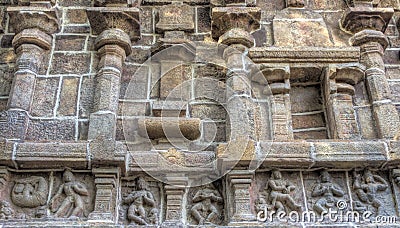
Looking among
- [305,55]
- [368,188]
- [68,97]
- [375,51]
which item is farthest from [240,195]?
[375,51]

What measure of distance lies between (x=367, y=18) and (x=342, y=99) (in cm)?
105

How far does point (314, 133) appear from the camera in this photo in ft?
18.4

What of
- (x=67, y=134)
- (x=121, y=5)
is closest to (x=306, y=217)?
(x=67, y=134)

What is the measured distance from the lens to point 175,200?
4938 millimetres

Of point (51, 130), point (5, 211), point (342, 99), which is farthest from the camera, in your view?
point (342, 99)

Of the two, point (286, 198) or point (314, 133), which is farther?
point (314, 133)

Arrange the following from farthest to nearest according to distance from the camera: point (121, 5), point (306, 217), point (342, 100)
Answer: point (121, 5)
point (342, 100)
point (306, 217)

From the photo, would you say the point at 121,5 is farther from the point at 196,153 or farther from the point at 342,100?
the point at 342,100

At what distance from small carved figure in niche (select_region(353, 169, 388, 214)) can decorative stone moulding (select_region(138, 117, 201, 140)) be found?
1.51 metres

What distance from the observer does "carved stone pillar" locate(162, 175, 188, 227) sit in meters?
4.81

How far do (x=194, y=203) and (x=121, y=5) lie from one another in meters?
2.38

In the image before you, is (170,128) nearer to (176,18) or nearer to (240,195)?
(240,195)

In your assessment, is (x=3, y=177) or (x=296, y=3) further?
(x=296, y=3)

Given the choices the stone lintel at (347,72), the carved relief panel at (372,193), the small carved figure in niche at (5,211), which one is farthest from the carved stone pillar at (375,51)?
the small carved figure in niche at (5,211)
